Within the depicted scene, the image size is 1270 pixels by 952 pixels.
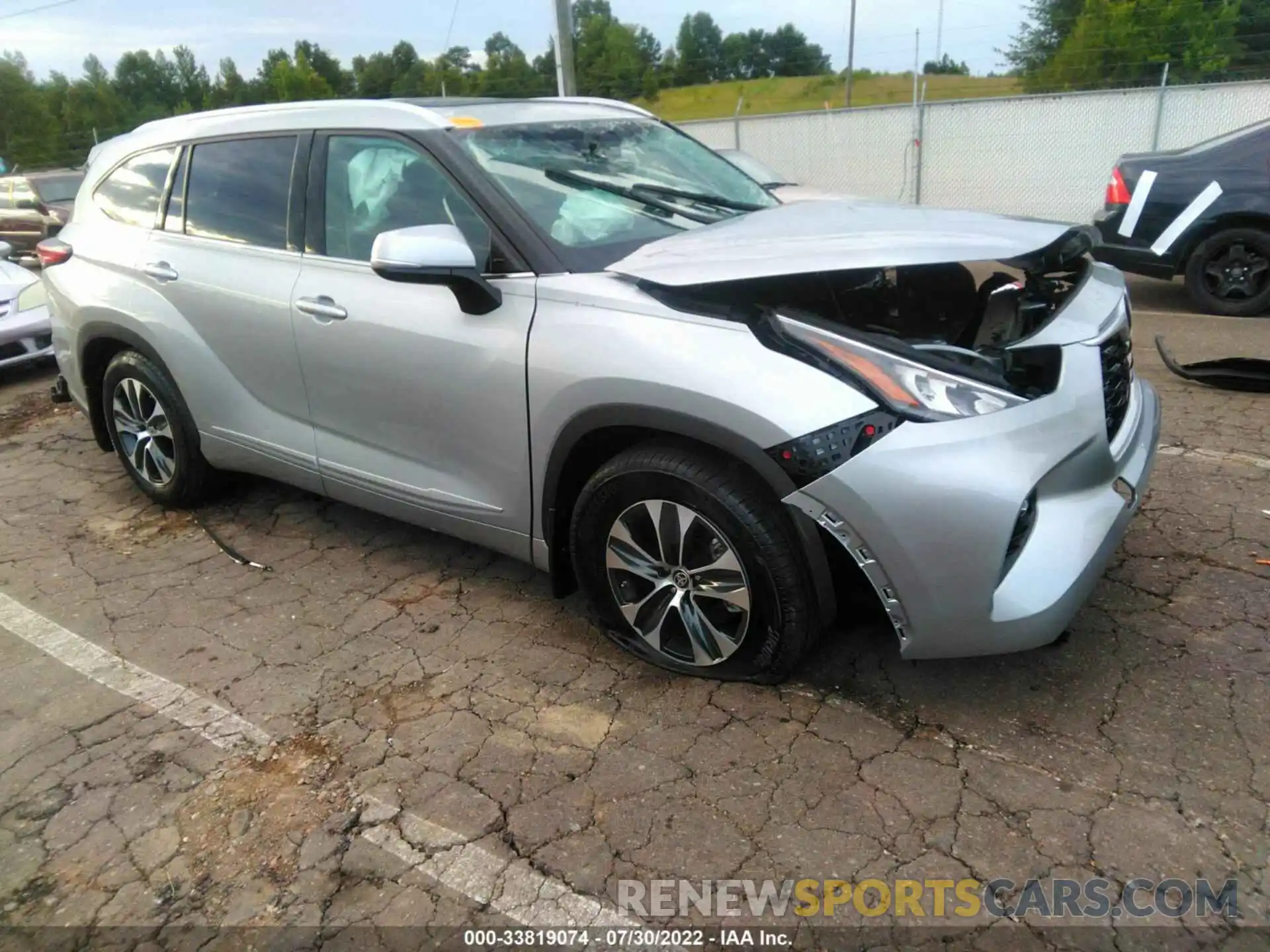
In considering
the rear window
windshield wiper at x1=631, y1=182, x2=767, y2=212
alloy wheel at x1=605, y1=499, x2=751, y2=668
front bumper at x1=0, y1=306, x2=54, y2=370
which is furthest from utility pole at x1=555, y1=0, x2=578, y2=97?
alloy wheel at x1=605, y1=499, x2=751, y2=668

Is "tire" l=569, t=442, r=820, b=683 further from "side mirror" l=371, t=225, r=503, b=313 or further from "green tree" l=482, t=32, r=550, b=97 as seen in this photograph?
"green tree" l=482, t=32, r=550, b=97

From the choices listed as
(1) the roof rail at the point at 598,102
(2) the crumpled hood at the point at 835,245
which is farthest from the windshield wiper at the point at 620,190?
(1) the roof rail at the point at 598,102

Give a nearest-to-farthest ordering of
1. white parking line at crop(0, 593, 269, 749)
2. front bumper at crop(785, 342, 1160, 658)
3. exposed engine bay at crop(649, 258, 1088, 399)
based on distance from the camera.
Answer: front bumper at crop(785, 342, 1160, 658), exposed engine bay at crop(649, 258, 1088, 399), white parking line at crop(0, 593, 269, 749)

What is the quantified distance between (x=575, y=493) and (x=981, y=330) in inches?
54.9

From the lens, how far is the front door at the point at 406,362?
2977 millimetres

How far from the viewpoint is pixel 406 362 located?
10.3 feet

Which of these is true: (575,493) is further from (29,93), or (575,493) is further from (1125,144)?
(29,93)

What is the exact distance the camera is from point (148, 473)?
4465mm

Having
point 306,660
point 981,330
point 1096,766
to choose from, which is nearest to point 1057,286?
point 981,330

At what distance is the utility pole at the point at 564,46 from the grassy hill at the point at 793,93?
1824 cm

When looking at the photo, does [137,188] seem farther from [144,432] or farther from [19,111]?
[19,111]

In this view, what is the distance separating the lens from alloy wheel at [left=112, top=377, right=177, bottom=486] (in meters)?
4.27

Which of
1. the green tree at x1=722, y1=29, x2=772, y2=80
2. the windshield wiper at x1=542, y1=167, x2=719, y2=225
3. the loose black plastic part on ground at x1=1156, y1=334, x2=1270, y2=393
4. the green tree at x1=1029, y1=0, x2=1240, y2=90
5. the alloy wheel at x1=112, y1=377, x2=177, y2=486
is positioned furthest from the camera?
the green tree at x1=722, y1=29, x2=772, y2=80

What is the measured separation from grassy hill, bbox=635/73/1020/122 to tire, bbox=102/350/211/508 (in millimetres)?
27994
